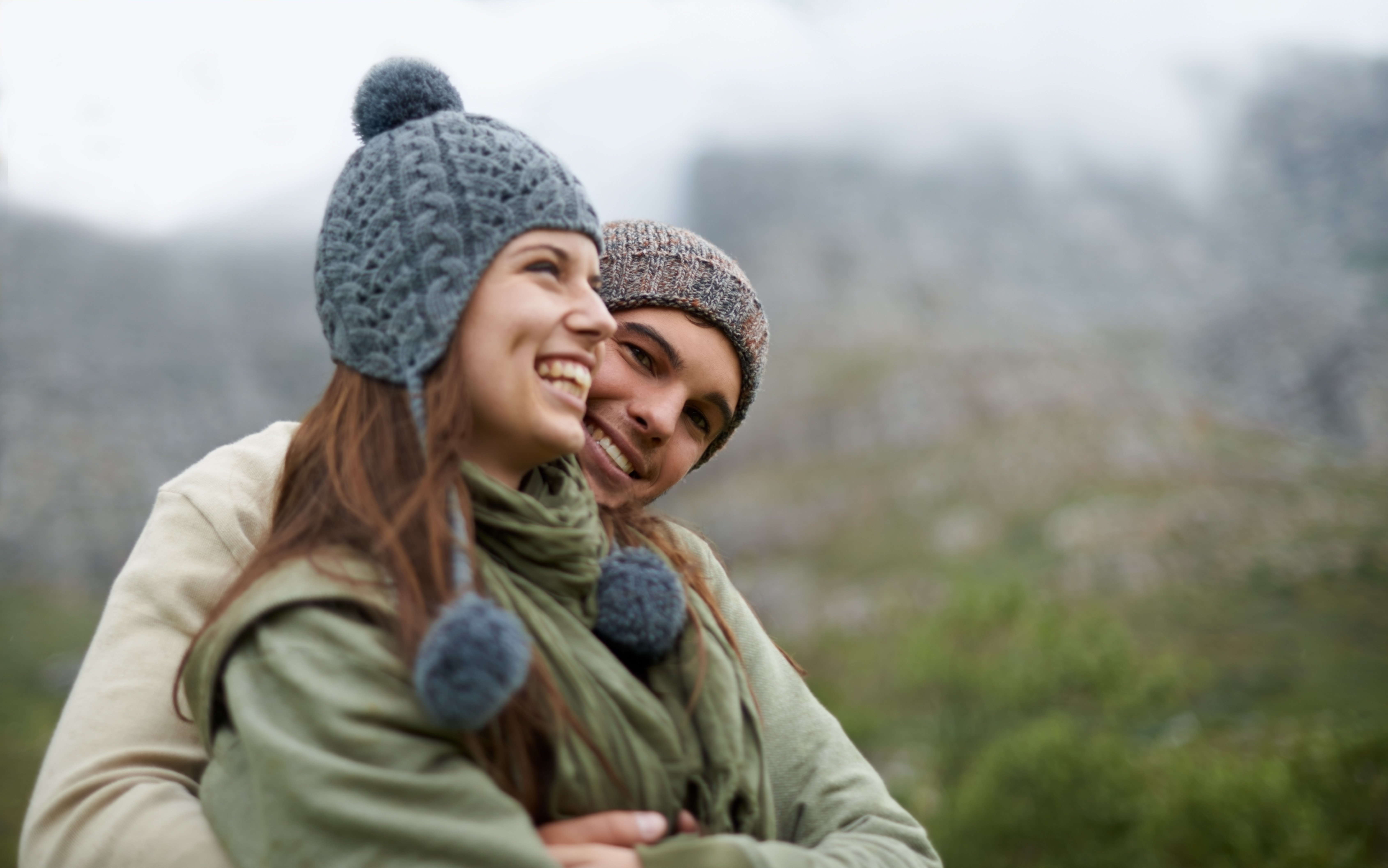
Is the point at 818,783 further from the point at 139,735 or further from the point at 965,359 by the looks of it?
the point at 965,359

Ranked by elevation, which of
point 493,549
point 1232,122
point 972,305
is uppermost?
point 1232,122

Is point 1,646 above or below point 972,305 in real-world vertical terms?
below

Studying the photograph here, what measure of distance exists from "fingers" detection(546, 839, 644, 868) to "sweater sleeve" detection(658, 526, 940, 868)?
0.38m

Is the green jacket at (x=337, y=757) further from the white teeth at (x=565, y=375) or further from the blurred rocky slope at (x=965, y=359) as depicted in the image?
the blurred rocky slope at (x=965, y=359)

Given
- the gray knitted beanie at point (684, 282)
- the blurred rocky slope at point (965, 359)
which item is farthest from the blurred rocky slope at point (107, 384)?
the gray knitted beanie at point (684, 282)

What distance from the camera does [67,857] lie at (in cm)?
175

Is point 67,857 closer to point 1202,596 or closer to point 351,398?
point 351,398

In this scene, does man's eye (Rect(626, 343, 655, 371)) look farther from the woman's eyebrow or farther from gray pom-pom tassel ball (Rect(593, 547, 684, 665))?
gray pom-pom tassel ball (Rect(593, 547, 684, 665))

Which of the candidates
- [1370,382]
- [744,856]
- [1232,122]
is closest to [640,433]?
[744,856]

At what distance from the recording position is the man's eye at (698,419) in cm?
297

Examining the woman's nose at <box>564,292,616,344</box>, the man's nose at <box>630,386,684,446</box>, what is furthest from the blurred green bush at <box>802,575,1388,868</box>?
the woman's nose at <box>564,292,616,344</box>

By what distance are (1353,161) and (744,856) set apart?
146 metres

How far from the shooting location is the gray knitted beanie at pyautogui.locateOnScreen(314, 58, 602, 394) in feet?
6.11

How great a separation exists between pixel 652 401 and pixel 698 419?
0.99 feet
